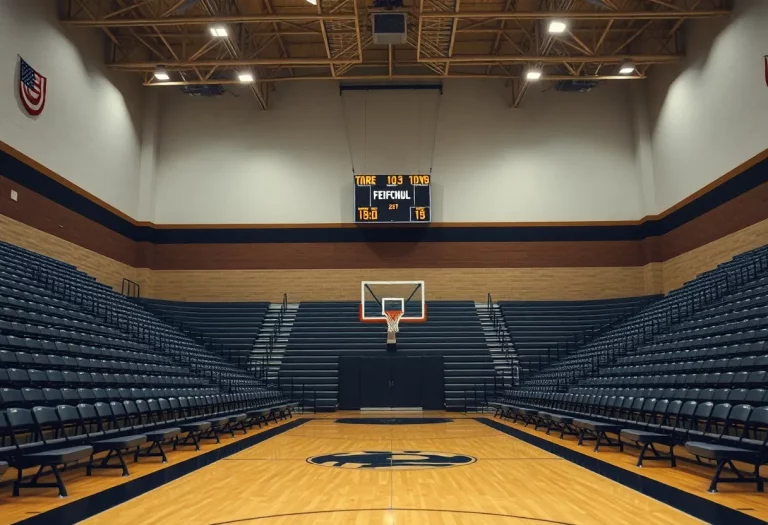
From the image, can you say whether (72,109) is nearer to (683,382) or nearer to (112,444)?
(112,444)

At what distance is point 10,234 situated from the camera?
1312cm

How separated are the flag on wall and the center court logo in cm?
1086

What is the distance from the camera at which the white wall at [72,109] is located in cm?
1312

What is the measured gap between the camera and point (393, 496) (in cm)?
489

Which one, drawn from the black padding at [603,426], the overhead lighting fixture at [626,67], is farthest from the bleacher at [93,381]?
the overhead lighting fixture at [626,67]

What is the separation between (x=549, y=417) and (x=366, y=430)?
328 cm

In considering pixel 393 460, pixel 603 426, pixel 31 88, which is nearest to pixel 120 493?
pixel 393 460

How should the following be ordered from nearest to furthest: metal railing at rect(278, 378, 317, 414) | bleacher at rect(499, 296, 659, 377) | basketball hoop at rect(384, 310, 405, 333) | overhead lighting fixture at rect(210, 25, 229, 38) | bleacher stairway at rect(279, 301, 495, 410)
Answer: overhead lighting fixture at rect(210, 25, 229, 38) < metal railing at rect(278, 378, 317, 414) < bleacher stairway at rect(279, 301, 495, 410) < basketball hoop at rect(384, 310, 405, 333) < bleacher at rect(499, 296, 659, 377)

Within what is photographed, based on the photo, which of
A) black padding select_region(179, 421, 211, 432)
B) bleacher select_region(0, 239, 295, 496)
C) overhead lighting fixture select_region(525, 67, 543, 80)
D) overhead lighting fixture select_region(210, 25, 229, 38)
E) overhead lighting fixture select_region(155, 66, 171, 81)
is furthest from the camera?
overhead lighting fixture select_region(525, 67, 543, 80)

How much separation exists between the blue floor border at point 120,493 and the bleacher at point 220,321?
962cm

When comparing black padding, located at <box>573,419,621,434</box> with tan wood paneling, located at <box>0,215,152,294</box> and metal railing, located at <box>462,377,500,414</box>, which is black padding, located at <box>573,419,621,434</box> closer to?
metal railing, located at <box>462,377,500,414</box>

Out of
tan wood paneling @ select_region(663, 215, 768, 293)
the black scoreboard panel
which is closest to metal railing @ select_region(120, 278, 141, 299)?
the black scoreboard panel

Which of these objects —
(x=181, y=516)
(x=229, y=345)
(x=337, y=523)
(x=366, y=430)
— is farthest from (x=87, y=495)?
(x=229, y=345)

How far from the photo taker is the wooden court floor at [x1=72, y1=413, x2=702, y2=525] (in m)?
4.12
